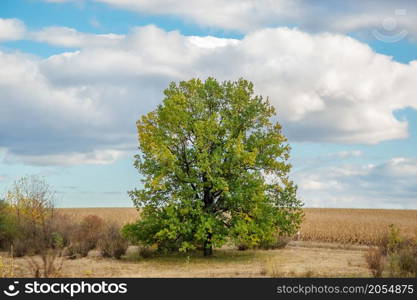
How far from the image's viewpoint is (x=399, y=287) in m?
18.1

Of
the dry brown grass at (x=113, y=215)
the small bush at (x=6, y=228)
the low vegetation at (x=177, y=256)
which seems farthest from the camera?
the dry brown grass at (x=113, y=215)

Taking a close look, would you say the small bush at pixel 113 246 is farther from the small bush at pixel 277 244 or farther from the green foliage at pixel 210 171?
the small bush at pixel 277 244

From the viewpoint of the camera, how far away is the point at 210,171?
29.3 m

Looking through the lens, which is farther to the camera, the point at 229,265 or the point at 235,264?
the point at 235,264

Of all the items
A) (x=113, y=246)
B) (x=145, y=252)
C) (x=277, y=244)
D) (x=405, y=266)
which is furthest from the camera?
(x=277, y=244)

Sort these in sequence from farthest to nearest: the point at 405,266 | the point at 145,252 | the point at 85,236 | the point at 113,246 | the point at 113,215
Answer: the point at 113,215 → the point at 85,236 → the point at 145,252 → the point at 113,246 → the point at 405,266

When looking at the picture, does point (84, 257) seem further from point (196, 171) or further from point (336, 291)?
point (336, 291)

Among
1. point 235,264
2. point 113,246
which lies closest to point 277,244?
point 235,264

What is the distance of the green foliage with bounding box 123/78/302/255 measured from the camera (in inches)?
1159

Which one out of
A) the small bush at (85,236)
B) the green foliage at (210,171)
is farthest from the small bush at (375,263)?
the small bush at (85,236)

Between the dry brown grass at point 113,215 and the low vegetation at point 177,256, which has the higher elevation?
the dry brown grass at point 113,215

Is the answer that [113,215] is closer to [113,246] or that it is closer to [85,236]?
[85,236]

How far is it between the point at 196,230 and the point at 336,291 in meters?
13.0

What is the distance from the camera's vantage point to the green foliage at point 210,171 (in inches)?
1159
